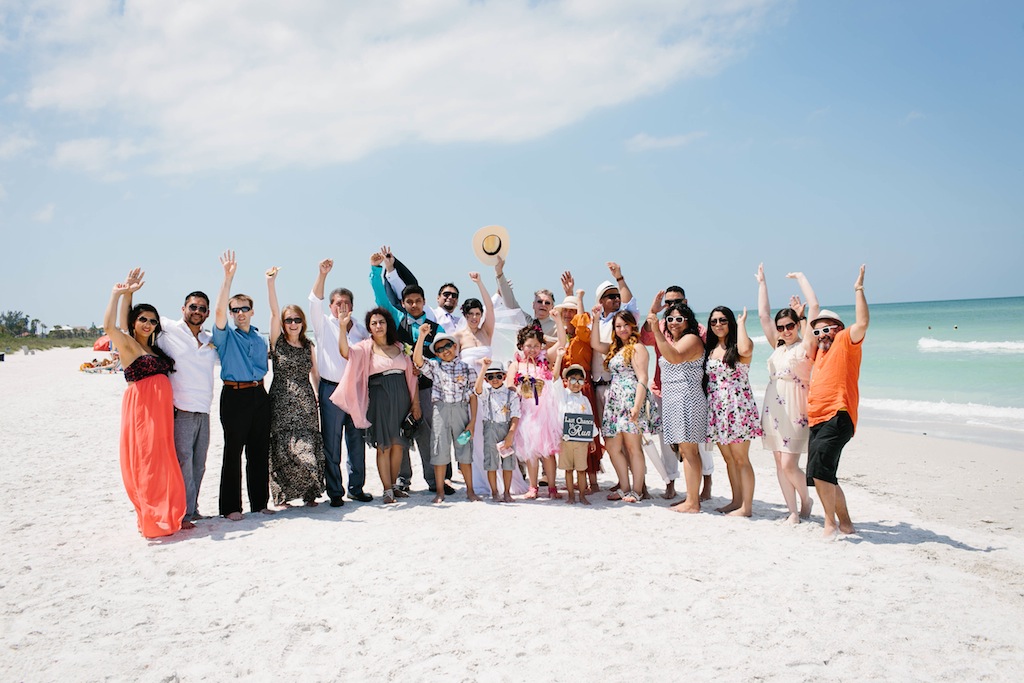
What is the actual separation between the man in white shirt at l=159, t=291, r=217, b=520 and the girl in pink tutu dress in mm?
2698

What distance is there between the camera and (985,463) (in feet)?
27.6

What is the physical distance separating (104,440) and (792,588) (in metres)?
10.4

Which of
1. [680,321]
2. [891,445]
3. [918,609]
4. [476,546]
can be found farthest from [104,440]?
[891,445]

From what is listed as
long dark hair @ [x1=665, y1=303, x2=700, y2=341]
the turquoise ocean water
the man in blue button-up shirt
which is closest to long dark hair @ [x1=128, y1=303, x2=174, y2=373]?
the man in blue button-up shirt

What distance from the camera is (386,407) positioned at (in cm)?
625

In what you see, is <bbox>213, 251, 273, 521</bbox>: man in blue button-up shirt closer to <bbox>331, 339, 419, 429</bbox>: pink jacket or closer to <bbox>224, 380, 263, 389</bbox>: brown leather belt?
<bbox>224, 380, 263, 389</bbox>: brown leather belt

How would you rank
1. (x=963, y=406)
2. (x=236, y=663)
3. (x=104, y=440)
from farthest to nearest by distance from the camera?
(x=963, y=406), (x=104, y=440), (x=236, y=663)

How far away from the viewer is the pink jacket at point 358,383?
606 centimetres

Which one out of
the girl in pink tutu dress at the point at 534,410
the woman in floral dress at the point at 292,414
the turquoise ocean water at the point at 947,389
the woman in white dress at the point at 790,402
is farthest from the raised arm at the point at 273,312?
the turquoise ocean water at the point at 947,389

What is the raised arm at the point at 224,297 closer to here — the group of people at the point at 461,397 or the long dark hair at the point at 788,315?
the group of people at the point at 461,397

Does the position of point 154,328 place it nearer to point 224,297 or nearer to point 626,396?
point 224,297

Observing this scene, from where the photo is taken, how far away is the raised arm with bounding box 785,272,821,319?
18.6 ft

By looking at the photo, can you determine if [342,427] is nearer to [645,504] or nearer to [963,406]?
[645,504]

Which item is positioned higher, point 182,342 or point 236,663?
point 182,342
